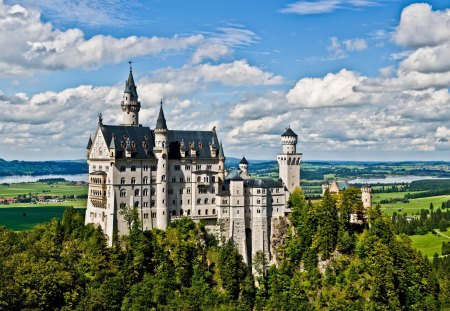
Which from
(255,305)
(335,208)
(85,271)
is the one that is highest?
(335,208)

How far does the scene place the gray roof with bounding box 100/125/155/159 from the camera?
10712 cm

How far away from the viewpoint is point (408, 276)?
105375mm

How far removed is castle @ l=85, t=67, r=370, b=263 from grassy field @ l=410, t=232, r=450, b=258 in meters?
57.3

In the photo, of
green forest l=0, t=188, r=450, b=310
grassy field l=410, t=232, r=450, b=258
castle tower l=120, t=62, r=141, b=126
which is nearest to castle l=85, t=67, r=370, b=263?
castle tower l=120, t=62, r=141, b=126

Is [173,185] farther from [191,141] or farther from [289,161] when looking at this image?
[289,161]

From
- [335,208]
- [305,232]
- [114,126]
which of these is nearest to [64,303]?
[114,126]

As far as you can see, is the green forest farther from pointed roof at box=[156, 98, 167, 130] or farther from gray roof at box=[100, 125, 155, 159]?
pointed roof at box=[156, 98, 167, 130]

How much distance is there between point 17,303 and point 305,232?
54.5 meters

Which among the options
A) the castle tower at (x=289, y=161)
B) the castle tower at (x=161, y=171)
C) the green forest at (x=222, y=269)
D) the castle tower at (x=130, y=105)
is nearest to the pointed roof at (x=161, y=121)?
the castle tower at (x=161, y=171)

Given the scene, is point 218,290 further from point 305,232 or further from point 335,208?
point 335,208

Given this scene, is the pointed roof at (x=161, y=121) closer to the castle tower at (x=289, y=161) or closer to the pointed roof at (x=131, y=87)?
the pointed roof at (x=131, y=87)

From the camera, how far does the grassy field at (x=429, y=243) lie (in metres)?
155

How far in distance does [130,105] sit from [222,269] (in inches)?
1566

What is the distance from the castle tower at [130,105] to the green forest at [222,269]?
22.6 metres
